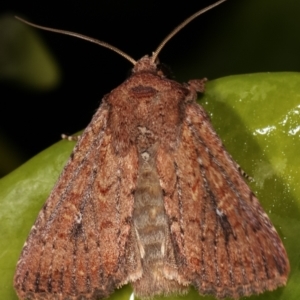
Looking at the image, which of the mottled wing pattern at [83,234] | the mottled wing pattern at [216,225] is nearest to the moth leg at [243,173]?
the mottled wing pattern at [216,225]

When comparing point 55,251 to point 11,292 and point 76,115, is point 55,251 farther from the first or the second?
point 76,115

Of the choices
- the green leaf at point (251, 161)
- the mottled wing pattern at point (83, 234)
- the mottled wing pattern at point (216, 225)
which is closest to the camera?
the mottled wing pattern at point (216, 225)

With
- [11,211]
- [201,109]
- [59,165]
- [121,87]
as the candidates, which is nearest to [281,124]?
[201,109]

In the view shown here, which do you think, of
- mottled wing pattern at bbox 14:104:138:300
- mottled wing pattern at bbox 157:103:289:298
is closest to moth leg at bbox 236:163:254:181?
mottled wing pattern at bbox 157:103:289:298

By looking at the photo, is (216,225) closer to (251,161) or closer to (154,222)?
(154,222)

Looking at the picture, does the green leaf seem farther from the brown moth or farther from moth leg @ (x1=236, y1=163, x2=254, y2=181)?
the brown moth

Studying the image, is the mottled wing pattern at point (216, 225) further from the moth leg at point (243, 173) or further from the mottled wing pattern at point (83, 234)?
the mottled wing pattern at point (83, 234)

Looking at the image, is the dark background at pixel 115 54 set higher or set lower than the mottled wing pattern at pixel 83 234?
higher

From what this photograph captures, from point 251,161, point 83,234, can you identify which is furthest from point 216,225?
point 83,234
